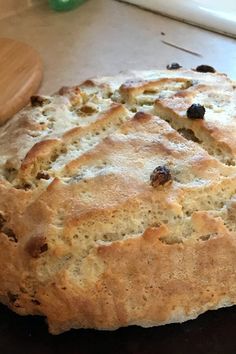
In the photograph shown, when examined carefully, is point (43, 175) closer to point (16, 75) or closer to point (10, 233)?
point (10, 233)

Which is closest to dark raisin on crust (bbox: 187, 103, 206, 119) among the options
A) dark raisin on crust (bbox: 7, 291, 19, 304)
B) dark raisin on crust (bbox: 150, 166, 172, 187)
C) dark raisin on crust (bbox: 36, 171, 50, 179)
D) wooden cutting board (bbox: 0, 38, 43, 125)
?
dark raisin on crust (bbox: 150, 166, 172, 187)

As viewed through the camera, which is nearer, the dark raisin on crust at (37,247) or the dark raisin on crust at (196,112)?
the dark raisin on crust at (37,247)

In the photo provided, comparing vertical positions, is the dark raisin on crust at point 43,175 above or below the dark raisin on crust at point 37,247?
above

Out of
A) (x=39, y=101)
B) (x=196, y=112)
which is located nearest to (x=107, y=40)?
(x=39, y=101)

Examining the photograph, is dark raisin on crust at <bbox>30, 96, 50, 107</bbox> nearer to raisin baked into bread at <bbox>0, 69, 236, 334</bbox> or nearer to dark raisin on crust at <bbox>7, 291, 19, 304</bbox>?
raisin baked into bread at <bbox>0, 69, 236, 334</bbox>

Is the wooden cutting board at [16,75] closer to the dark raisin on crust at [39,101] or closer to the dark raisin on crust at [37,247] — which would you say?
the dark raisin on crust at [39,101]

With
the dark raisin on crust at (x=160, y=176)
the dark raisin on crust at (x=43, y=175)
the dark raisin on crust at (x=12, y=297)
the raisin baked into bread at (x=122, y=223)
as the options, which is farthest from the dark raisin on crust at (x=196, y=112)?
the dark raisin on crust at (x=12, y=297)
